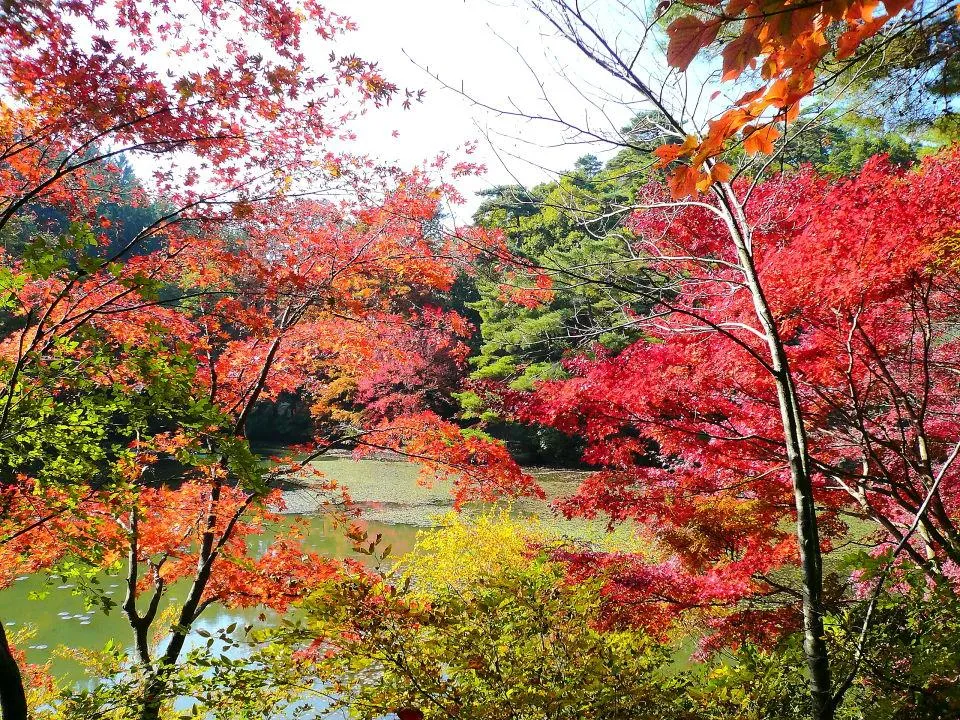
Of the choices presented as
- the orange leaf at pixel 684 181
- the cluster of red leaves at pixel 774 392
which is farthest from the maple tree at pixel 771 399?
the orange leaf at pixel 684 181

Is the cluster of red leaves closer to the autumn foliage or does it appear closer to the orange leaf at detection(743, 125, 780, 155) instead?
the orange leaf at detection(743, 125, 780, 155)

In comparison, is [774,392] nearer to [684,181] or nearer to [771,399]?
[771,399]

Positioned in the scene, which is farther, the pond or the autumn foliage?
the pond

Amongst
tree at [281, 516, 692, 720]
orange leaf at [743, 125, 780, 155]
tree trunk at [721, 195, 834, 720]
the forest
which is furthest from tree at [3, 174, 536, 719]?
orange leaf at [743, 125, 780, 155]

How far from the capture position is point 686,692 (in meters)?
2.42

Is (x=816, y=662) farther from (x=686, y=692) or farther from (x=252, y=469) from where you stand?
(x=252, y=469)

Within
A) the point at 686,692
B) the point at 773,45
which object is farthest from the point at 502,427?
the point at 773,45

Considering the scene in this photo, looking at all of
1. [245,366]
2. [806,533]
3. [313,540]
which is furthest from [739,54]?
[313,540]

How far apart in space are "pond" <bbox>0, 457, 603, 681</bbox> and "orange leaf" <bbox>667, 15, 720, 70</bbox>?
312cm

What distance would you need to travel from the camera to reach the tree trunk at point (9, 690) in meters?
2.33

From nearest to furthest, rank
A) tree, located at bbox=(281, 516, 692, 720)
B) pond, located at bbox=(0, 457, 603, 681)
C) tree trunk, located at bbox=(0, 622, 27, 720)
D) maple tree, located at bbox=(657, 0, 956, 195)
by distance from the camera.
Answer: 1. maple tree, located at bbox=(657, 0, 956, 195)
2. tree, located at bbox=(281, 516, 692, 720)
3. tree trunk, located at bbox=(0, 622, 27, 720)
4. pond, located at bbox=(0, 457, 603, 681)

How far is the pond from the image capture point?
6438 mm

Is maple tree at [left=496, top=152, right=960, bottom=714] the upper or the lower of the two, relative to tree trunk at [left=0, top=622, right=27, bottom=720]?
upper

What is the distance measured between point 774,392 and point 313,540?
8626 mm
